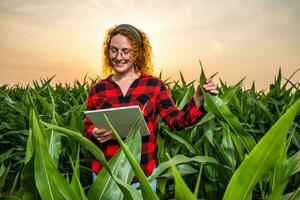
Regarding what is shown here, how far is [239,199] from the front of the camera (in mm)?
713

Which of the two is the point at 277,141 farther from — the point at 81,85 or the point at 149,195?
the point at 81,85

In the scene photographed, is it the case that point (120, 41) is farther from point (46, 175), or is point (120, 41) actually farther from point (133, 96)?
point (46, 175)

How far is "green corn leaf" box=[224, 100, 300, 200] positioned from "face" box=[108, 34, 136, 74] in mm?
1083

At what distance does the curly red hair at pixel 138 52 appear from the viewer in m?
1.80

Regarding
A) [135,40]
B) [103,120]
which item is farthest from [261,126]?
[103,120]

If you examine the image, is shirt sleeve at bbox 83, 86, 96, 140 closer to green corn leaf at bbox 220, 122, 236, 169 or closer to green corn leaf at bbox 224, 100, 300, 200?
green corn leaf at bbox 220, 122, 236, 169

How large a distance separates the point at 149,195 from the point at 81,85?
→ 3451 mm

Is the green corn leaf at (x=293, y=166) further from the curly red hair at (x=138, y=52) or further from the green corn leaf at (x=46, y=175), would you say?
the curly red hair at (x=138, y=52)

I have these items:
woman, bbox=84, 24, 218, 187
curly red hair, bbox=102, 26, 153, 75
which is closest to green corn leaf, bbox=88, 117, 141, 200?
woman, bbox=84, 24, 218, 187

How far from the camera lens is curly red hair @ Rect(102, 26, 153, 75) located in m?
1.80

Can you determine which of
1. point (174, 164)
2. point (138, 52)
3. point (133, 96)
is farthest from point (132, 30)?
point (174, 164)

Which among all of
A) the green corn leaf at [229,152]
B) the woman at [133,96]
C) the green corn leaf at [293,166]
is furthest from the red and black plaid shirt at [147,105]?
the green corn leaf at [293,166]

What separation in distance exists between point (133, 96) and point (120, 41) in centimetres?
21

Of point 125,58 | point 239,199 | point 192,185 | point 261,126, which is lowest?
point 192,185
